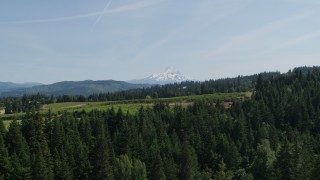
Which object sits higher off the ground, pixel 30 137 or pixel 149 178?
pixel 30 137

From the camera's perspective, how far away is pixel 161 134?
486ft

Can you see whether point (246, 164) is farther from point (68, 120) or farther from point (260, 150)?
point (68, 120)

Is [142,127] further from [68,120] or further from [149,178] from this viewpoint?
[149,178]

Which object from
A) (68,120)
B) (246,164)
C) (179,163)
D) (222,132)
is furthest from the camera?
(222,132)

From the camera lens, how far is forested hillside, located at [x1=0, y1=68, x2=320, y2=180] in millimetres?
105375

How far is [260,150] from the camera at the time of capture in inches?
4995

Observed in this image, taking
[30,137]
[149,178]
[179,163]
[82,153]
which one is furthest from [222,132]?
[30,137]

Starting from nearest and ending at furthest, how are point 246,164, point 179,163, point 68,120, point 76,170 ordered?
point 76,170 → point 179,163 → point 246,164 → point 68,120

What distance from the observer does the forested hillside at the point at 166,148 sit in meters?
105

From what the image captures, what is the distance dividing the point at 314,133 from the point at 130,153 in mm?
Answer: 83578

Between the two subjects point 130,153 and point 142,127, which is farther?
point 142,127

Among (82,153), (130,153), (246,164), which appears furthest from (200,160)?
(82,153)

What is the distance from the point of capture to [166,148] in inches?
5177

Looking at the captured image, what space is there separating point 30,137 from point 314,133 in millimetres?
113822
